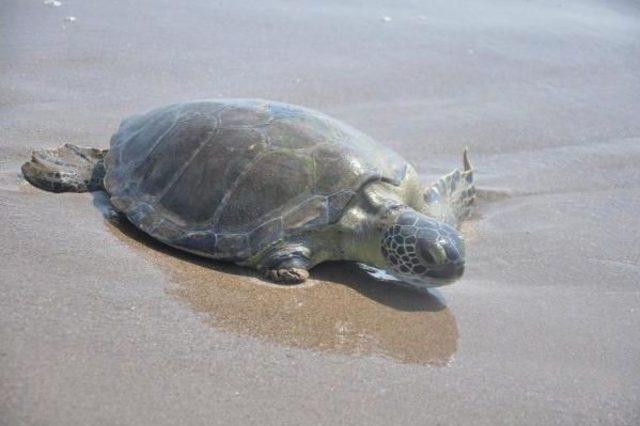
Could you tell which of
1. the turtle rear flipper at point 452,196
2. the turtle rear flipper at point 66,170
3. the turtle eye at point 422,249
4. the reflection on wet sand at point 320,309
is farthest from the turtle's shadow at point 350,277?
the turtle rear flipper at point 452,196

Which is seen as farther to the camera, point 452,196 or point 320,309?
point 452,196

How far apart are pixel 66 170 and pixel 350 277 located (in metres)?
1.92

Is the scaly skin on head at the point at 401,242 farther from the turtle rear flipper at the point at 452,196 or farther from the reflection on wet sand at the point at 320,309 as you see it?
the turtle rear flipper at the point at 452,196

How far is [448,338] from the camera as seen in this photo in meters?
3.15

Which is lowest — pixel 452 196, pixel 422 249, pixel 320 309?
pixel 320 309

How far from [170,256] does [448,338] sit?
1523 millimetres

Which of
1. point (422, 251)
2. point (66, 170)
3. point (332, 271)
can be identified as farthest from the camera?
point (66, 170)

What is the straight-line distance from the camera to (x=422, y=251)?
3.44m

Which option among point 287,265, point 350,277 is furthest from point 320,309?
point 350,277

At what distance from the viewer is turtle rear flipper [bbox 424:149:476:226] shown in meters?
4.22

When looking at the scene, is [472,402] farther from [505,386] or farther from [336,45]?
[336,45]

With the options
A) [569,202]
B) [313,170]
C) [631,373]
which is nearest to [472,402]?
[631,373]

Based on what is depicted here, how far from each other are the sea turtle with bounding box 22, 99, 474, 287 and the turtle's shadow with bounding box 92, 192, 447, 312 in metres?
0.06

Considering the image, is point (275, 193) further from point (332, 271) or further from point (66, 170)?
point (66, 170)
